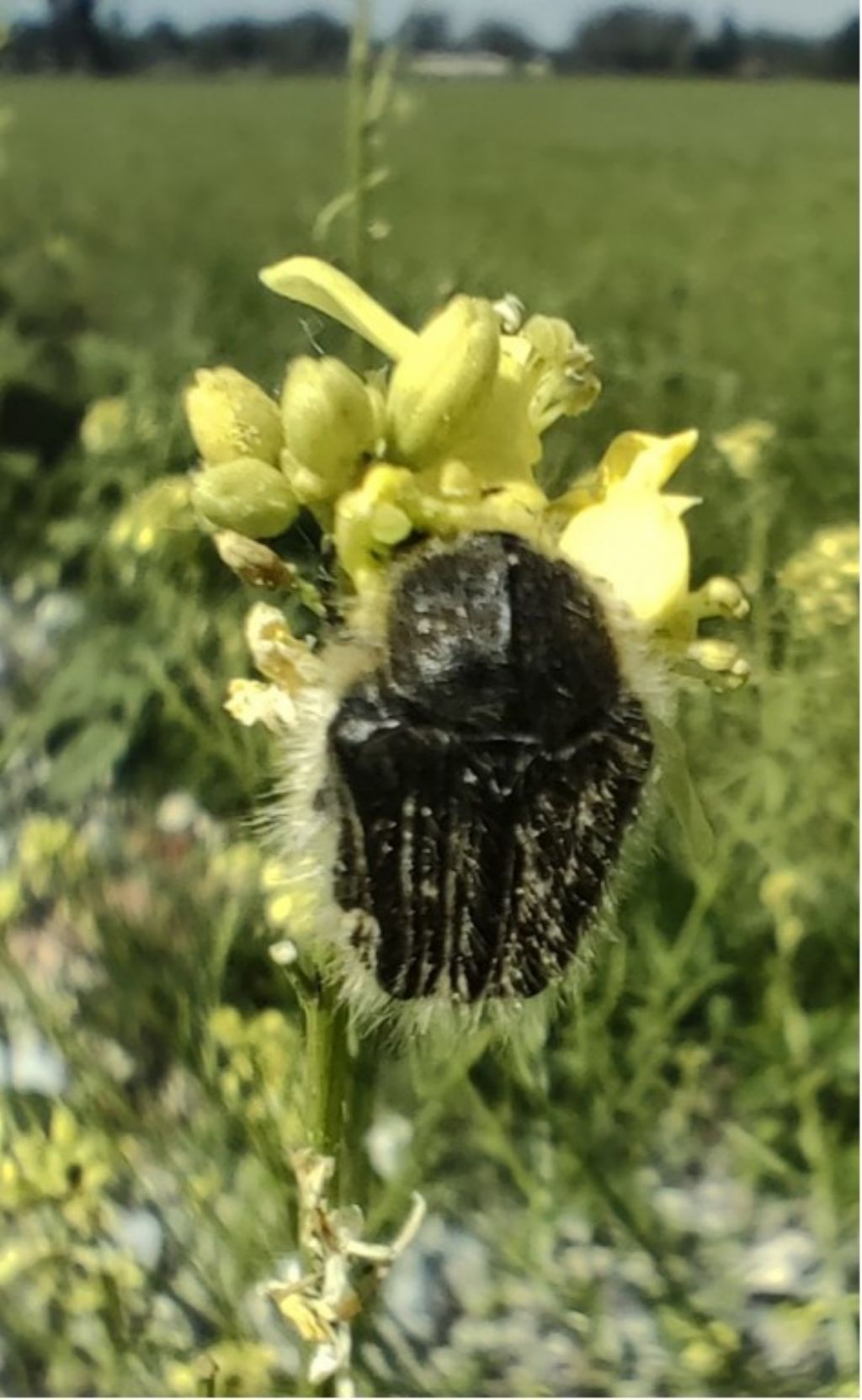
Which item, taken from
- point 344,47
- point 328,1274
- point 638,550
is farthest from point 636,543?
point 344,47

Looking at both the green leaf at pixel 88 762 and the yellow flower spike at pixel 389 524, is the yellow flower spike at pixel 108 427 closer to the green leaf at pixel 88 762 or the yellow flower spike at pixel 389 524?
the green leaf at pixel 88 762

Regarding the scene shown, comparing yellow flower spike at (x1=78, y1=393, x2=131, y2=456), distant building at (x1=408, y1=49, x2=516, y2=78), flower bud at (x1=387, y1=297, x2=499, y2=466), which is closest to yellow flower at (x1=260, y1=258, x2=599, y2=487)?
flower bud at (x1=387, y1=297, x2=499, y2=466)

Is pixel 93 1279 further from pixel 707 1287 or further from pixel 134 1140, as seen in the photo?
pixel 707 1287

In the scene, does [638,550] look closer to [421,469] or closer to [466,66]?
[421,469]

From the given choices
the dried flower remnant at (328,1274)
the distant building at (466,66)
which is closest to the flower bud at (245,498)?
the dried flower remnant at (328,1274)

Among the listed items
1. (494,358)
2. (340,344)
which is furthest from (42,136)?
(494,358)

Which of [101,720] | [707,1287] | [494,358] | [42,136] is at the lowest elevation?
[707,1287]

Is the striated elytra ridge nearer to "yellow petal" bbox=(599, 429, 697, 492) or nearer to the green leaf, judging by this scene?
"yellow petal" bbox=(599, 429, 697, 492)
